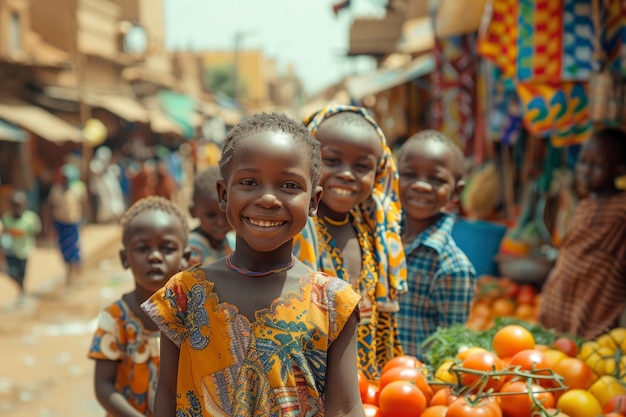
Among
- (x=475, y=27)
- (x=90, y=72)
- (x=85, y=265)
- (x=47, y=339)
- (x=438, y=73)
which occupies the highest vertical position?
(x=475, y=27)

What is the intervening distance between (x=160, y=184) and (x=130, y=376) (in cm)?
1394

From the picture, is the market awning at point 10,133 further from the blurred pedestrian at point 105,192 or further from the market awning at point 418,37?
the market awning at point 418,37

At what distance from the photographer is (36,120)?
14484mm

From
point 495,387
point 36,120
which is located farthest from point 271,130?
point 36,120

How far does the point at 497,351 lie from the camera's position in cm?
259

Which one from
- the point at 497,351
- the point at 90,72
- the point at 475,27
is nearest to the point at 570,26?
the point at 475,27

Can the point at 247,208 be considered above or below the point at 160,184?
above

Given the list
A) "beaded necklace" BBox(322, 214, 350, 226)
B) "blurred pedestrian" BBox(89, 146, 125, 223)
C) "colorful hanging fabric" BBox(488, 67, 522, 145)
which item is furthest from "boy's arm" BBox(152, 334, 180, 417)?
"blurred pedestrian" BBox(89, 146, 125, 223)

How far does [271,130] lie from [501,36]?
155 inches

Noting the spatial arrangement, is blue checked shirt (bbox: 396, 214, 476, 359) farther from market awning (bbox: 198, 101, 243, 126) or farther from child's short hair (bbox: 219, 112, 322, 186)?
market awning (bbox: 198, 101, 243, 126)

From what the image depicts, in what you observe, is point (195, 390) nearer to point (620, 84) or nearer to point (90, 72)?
point (620, 84)

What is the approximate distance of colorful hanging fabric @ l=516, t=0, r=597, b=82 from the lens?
427cm

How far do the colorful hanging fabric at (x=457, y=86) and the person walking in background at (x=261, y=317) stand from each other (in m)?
5.74

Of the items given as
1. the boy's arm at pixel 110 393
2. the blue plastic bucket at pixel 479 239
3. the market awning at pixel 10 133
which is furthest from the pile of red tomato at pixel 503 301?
the market awning at pixel 10 133
